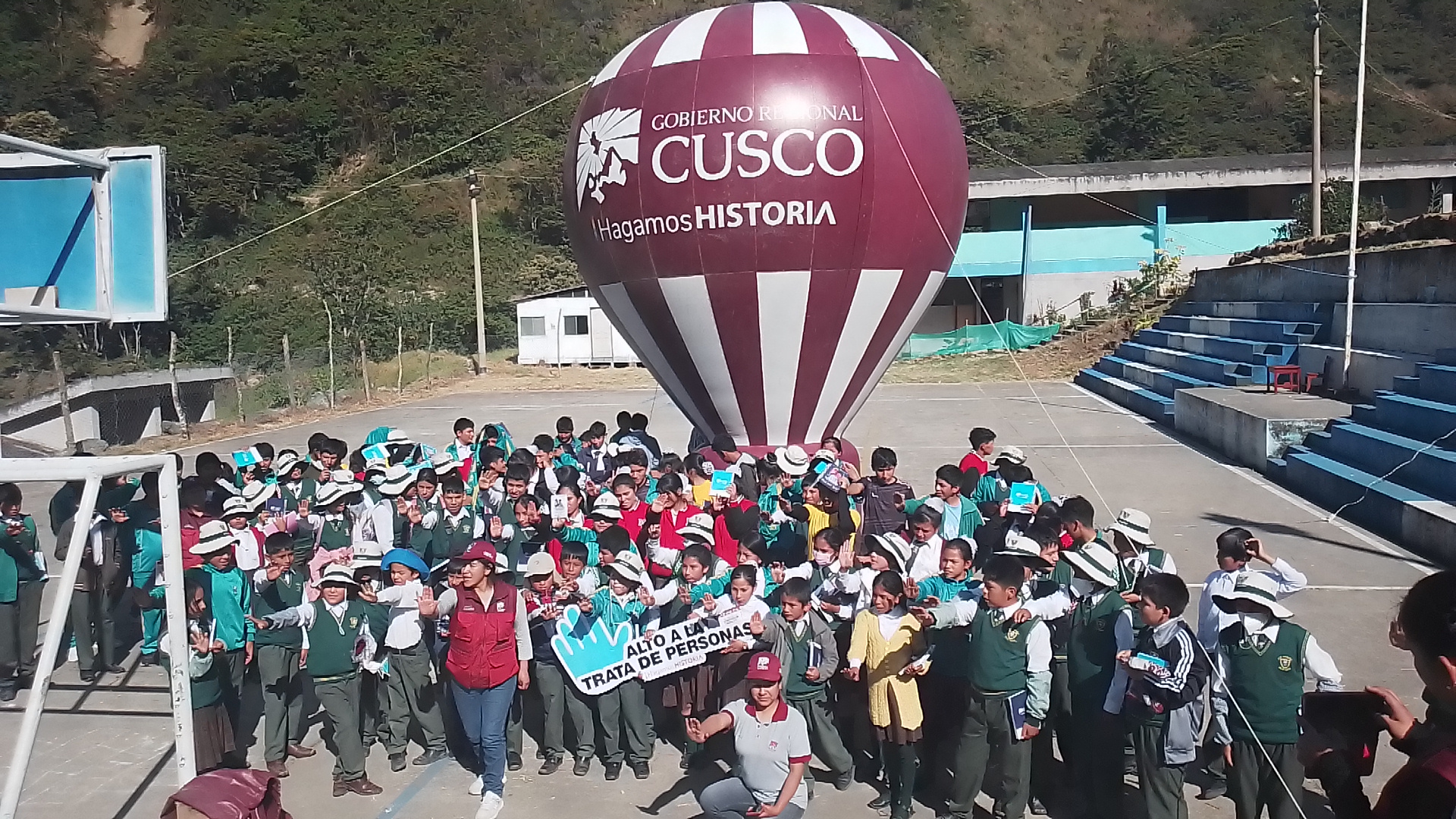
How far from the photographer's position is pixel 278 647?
556 cm

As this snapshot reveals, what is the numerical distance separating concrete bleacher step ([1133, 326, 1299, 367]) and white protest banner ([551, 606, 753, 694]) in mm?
15312

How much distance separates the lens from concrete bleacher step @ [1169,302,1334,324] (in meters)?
18.2

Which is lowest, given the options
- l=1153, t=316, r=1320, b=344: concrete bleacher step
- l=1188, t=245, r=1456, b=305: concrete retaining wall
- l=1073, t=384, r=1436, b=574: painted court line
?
l=1073, t=384, r=1436, b=574: painted court line

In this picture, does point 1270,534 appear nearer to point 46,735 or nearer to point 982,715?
point 982,715

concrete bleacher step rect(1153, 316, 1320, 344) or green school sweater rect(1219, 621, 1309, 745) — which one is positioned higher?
concrete bleacher step rect(1153, 316, 1320, 344)

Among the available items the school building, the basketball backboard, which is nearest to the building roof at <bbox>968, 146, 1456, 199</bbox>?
the school building

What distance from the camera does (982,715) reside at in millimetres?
4918

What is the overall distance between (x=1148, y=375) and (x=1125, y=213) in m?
14.8

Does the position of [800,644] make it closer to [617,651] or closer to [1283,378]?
[617,651]

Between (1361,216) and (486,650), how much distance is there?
3368cm

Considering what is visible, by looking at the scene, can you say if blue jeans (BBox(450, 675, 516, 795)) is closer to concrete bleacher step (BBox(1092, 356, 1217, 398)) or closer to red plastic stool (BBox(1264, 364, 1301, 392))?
red plastic stool (BBox(1264, 364, 1301, 392))

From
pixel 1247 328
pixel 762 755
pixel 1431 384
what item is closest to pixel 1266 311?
pixel 1247 328

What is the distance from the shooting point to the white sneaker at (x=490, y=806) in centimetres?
530

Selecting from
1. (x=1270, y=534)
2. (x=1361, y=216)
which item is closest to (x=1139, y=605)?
(x=1270, y=534)
